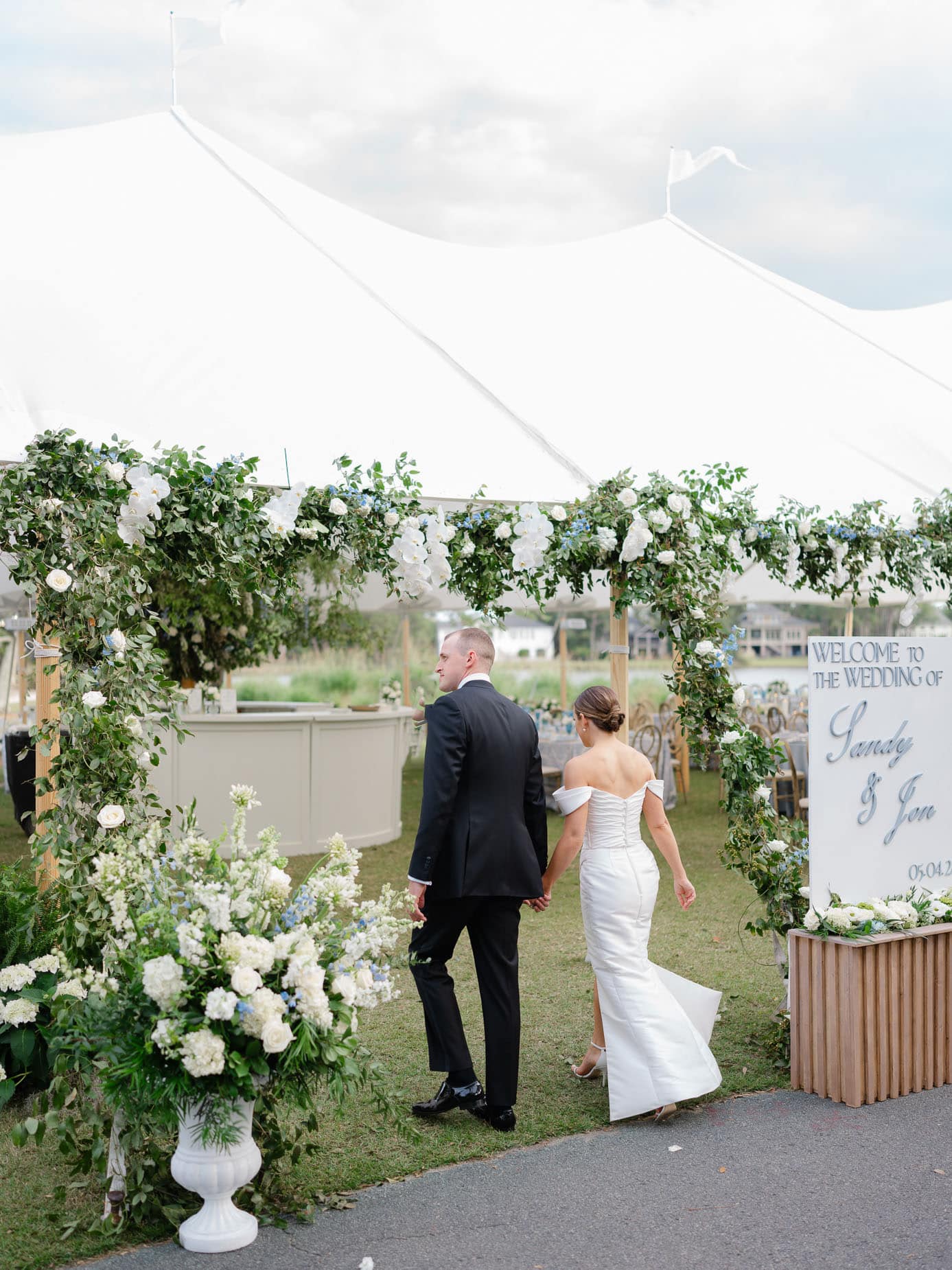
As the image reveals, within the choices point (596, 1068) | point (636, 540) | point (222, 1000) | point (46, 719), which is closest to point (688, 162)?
point (636, 540)

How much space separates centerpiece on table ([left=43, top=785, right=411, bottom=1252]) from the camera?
117 inches

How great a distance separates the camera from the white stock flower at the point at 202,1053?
2.88 metres

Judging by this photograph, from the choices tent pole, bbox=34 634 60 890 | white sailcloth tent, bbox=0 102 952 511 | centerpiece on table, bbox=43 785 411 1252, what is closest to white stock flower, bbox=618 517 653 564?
white sailcloth tent, bbox=0 102 952 511

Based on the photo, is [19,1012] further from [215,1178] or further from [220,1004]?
[220,1004]

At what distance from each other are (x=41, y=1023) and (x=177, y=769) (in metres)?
4.83

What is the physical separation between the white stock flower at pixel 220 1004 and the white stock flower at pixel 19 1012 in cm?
139

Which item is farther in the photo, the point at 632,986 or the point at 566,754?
the point at 566,754

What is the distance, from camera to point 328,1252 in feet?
10.3

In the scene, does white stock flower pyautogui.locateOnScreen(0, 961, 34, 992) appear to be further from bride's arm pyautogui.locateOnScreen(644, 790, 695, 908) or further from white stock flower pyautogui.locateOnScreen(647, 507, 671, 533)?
white stock flower pyautogui.locateOnScreen(647, 507, 671, 533)

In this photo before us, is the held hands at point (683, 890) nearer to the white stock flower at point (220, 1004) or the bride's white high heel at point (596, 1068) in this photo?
the bride's white high heel at point (596, 1068)

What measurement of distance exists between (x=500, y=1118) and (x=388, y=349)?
3649 mm

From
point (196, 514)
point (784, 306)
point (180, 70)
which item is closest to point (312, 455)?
point (196, 514)

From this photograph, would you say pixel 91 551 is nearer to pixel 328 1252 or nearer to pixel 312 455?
pixel 312 455

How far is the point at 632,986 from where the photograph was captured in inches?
163
